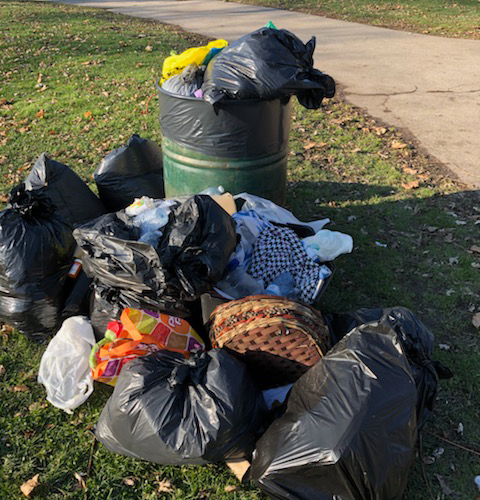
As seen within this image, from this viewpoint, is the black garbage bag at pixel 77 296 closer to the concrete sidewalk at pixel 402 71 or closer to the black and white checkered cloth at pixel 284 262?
the black and white checkered cloth at pixel 284 262

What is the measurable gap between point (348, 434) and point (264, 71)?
2302 mm

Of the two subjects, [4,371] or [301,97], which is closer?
[4,371]

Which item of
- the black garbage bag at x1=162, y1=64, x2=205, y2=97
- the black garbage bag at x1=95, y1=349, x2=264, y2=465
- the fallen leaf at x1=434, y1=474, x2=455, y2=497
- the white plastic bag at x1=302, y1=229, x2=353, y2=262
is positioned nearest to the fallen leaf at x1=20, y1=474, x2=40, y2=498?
the black garbage bag at x1=95, y1=349, x2=264, y2=465

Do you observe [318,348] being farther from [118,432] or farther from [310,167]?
[310,167]

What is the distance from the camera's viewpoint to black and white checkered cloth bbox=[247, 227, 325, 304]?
3133 mm

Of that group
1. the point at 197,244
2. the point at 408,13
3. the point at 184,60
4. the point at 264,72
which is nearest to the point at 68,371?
the point at 197,244

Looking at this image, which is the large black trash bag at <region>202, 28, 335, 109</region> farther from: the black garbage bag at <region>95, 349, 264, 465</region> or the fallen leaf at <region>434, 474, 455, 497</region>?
the fallen leaf at <region>434, 474, 455, 497</region>

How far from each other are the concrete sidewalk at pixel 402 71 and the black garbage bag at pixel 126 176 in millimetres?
3109

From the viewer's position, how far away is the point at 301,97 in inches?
140

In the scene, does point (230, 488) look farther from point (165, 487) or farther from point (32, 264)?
point (32, 264)

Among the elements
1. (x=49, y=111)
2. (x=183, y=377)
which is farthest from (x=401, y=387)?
(x=49, y=111)

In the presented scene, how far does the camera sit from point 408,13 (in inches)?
501

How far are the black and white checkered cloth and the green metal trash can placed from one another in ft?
1.92

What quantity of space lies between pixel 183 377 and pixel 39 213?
1596 millimetres
